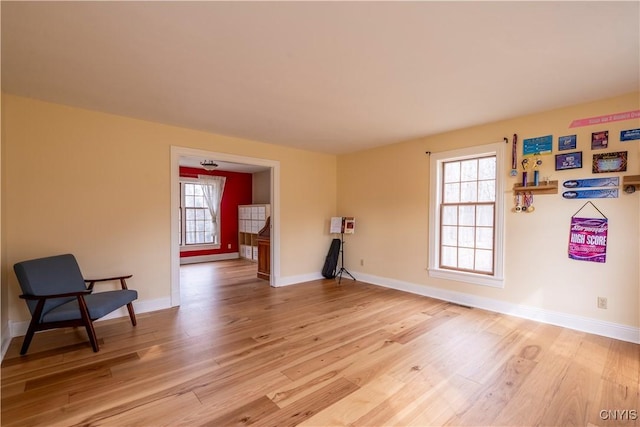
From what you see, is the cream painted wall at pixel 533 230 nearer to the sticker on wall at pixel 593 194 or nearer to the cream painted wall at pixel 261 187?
the sticker on wall at pixel 593 194

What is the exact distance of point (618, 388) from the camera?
85.3 inches

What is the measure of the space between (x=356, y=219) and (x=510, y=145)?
9.28ft

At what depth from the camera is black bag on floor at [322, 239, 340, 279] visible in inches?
228

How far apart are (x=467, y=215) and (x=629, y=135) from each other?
72.4 inches

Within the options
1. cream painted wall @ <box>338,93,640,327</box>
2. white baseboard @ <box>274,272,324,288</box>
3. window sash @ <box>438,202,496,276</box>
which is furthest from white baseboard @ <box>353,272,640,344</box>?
white baseboard @ <box>274,272,324,288</box>

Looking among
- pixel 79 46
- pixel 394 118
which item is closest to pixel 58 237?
pixel 79 46

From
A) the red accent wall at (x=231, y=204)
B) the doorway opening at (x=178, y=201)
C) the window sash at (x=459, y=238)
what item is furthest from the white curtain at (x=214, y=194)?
the window sash at (x=459, y=238)

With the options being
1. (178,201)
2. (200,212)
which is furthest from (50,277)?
(200,212)

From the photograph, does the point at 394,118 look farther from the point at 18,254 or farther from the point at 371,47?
the point at 18,254

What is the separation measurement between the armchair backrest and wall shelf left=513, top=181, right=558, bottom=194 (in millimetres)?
5128

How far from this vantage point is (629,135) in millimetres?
2955

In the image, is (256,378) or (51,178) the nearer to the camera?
(256,378)

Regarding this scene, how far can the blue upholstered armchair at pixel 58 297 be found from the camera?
265cm

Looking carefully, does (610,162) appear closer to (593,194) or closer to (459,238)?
(593,194)
